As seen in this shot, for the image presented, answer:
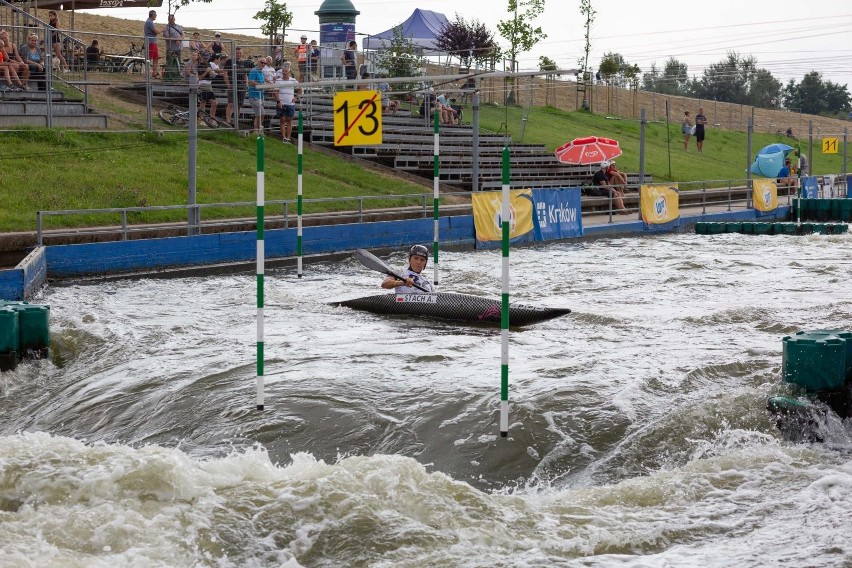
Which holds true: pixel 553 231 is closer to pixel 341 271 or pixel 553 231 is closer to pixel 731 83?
pixel 341 271

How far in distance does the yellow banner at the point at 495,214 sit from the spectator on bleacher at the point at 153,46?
9.63m

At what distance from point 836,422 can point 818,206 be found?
25.9 metres

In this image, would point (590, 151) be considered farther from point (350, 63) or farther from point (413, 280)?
point (413, 280)

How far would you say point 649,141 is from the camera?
165 ft

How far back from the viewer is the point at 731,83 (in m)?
97.8

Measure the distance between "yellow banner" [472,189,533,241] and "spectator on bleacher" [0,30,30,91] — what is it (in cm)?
1011

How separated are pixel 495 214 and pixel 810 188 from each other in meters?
16.6

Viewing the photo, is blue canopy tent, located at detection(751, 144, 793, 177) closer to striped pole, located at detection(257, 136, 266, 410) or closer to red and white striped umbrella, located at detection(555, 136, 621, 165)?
red and white striped umbrella, located at detection(555, 136, 621, 165)

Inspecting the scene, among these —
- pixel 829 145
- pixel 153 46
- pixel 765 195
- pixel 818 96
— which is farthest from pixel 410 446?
pixel 818 96

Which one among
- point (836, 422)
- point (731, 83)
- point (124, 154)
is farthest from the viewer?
point (731, 83)

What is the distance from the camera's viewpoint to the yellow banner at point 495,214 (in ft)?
74.8

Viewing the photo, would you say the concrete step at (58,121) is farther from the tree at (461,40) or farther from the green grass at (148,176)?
the tree at (461,40)

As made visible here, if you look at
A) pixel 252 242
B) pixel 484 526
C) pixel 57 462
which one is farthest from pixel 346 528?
pixel 252 242

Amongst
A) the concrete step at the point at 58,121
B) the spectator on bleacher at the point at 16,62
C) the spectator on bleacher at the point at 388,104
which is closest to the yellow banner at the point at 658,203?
the spectator on bleacher at the point at 388,104
